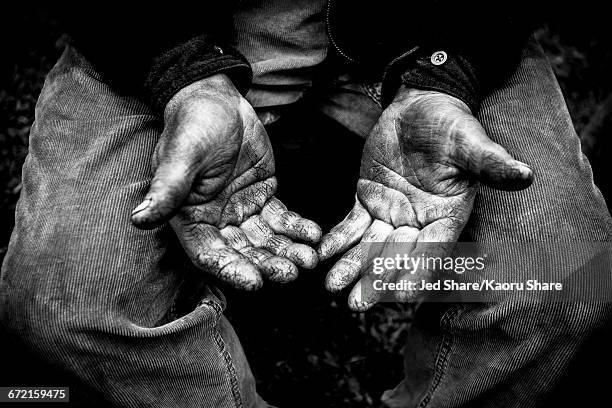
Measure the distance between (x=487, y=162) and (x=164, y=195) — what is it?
519mm

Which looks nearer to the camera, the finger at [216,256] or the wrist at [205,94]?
the finger at [216,256]

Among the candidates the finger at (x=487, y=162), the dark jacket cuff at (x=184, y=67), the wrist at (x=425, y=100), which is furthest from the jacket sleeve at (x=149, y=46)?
the finger at (x=487, y=162)

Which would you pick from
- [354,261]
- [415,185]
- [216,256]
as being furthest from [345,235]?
[216,256]

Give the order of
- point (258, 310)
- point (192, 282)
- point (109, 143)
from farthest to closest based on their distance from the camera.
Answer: point (258, 310) < point (192, 282) < point (109, 143)

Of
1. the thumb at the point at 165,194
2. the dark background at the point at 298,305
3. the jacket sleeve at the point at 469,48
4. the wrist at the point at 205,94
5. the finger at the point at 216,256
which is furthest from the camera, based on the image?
the dark background at the point at 298,305

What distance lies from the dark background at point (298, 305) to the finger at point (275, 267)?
0.56m

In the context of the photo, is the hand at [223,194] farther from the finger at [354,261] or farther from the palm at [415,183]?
the palm at [415,183]

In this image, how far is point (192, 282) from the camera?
1.24m

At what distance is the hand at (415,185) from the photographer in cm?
100

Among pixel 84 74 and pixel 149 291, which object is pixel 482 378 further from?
pixel 84 74

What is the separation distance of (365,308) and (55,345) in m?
0.58

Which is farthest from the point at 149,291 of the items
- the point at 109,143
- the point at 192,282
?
the point at 109,143

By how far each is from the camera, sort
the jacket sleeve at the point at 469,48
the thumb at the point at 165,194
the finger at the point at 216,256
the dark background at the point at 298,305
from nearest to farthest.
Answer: the thumb at the point at 165,194 < the finger at the point at 216,256 < the jacket sleeve at the point at 469,48 < the dark background at the point at 298,305

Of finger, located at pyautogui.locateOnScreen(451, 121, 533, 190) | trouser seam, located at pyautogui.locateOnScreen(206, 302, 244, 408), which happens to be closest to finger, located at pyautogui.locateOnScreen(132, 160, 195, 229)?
trouser seam, located at pyautogui.locateOnScreen(206, 302, 244, 408)
